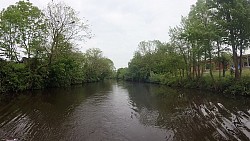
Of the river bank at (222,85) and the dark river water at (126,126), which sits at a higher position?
the river bank at (222,85)

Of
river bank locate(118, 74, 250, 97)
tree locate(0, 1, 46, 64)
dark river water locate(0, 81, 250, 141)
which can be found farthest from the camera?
tree locate(0, 1, 46, 64)

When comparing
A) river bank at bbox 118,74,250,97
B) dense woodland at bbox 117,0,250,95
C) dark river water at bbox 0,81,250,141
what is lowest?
dark river water at bbox 0,81,250,141

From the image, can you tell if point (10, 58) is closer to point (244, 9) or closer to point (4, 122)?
point (4, 122)

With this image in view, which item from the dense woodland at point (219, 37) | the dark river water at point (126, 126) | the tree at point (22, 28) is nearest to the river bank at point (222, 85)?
the dense woodland at point (219, 37)

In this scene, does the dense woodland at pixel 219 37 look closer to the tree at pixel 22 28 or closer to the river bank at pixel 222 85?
the river bank at pixel 222 85

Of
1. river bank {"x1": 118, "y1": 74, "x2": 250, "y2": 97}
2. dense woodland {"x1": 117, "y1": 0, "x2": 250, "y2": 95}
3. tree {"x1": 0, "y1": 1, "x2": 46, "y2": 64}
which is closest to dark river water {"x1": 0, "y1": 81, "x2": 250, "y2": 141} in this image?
river bank {"x1": 118, "y1": 74, "x2": 250, "y2": 97}

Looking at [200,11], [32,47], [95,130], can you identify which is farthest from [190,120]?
[32,47]

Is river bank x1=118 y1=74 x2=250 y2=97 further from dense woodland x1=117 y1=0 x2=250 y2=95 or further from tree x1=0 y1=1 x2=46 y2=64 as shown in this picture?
tree x1=0 y1=1 x2=46 y2=64

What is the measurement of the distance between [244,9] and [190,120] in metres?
16.1

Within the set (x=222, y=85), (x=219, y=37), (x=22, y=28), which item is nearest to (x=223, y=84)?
(x=222, y=85)

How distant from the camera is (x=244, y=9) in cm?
2306

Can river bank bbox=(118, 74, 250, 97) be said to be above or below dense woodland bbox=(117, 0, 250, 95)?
below

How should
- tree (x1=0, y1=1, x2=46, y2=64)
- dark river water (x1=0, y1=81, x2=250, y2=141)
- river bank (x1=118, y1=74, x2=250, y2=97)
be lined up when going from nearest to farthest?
dark river water (x1=0, y1=81, x2=250, y2=141) < river bank (x1=118, y1=74, x2=250, y2=97) < tree (x1=0, y1=1, x2=46, y2=64)

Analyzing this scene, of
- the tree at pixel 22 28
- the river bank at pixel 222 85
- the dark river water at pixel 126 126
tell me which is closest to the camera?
the dark river water at pixel 126 126
